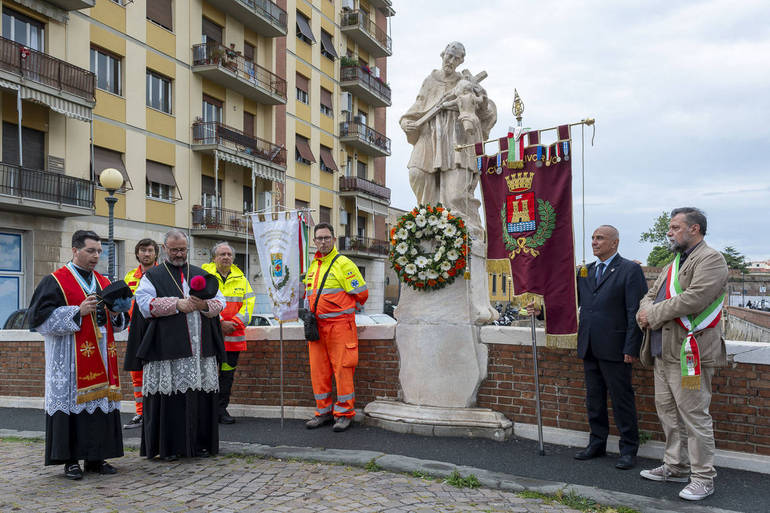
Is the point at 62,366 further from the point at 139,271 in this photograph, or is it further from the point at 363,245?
the point at 363,245

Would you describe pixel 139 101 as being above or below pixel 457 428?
above

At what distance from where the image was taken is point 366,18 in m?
38.5

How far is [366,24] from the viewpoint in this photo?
3850 cm

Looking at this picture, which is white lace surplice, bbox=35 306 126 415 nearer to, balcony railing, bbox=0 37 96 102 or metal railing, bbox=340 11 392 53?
balcony railing, bbox=0 37 96 102

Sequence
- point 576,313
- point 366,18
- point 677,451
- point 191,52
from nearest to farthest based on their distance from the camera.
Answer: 1. point 677,451
2. point 576,313
3. point 191,52
4. point 366,18

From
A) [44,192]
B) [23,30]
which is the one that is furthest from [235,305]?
[23,30]

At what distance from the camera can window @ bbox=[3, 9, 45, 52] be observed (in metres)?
18.3

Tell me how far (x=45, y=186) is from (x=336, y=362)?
15.4 metres

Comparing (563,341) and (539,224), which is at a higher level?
(539,224)

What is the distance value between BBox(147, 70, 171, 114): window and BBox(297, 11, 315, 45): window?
10465 millimetres

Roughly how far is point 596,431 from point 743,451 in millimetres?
1170

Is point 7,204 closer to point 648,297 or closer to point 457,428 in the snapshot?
point 457,428

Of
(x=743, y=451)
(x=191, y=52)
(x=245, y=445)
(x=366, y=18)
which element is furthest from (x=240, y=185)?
(x=743, y=451)

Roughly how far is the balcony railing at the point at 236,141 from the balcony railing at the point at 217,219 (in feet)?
8.69
